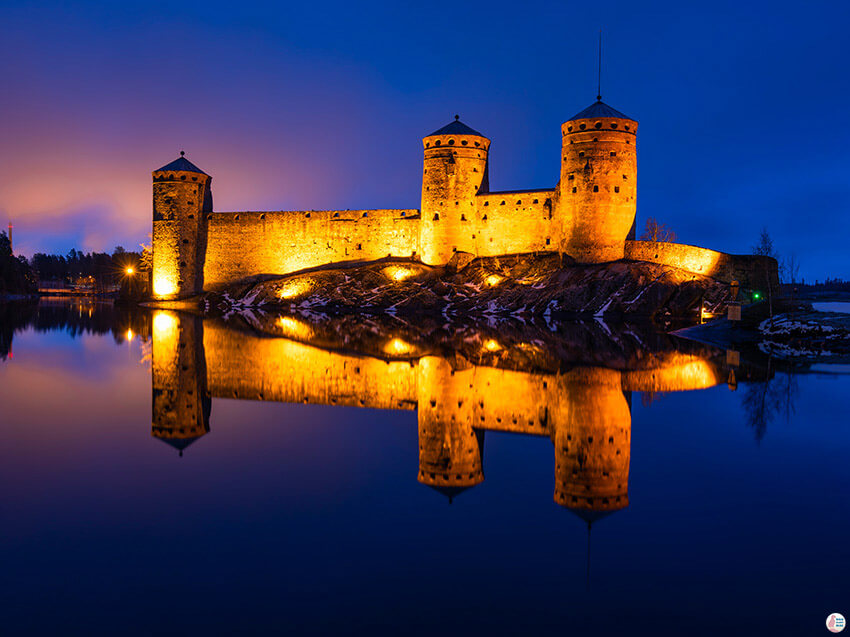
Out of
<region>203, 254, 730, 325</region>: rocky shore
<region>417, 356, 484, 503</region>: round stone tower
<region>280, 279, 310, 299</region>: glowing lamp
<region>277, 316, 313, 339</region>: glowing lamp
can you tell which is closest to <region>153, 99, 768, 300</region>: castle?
<region>203, 254, 730, 325</region>: rocky shore

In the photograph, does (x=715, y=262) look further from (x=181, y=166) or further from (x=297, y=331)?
(x=181, y=166)

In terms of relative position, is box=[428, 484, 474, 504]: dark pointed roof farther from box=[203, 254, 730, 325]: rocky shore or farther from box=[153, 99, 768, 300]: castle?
box=[153, 99, 768, 300]: castle

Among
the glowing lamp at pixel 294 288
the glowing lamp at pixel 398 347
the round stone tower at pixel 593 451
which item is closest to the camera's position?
the round stone tower at pixel 593 451

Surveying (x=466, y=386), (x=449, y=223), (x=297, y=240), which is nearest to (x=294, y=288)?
(x=297, y=240)

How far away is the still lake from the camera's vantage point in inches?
142

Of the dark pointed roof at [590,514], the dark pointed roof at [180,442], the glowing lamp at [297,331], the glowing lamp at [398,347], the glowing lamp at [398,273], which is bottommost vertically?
the dark pointed roof at [590,514]

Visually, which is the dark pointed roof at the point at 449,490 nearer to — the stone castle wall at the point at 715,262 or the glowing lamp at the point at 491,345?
the glowing lamp at the point at 491,345

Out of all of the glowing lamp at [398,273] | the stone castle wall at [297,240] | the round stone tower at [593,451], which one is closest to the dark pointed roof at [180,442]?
the round stone tower at [593,451]

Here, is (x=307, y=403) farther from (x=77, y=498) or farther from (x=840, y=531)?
(x=840, y=531)

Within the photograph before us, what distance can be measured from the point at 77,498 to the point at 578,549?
4.34 metres

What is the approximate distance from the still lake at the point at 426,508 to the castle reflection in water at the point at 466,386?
0.24ft

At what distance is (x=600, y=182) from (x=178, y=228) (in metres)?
34.2

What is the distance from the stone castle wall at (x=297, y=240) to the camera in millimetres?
48438

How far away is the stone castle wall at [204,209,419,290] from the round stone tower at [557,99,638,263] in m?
13.0
